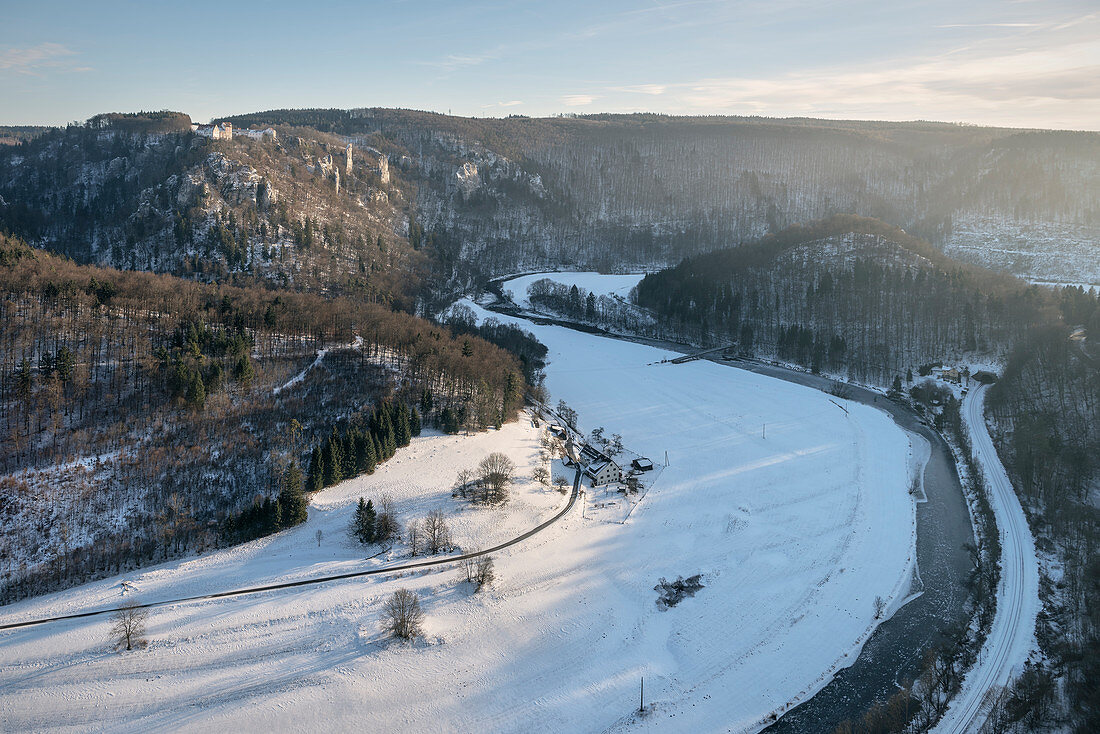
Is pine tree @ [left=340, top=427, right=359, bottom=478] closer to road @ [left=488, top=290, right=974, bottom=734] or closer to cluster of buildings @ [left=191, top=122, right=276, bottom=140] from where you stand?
road @ [left=488, top=290, right=974, bottom=734]

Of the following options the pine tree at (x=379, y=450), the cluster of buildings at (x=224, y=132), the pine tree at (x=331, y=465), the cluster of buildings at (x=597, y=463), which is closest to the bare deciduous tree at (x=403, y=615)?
the pine tree at (x=331, y=465)

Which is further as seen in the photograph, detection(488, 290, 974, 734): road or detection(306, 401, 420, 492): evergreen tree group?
detection(306, 401, 420, 492): evergreen tree group

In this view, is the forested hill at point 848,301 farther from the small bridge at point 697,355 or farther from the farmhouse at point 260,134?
the farmhouse at point 260,134

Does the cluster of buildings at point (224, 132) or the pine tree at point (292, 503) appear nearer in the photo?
the pine tree at point (292, 503)

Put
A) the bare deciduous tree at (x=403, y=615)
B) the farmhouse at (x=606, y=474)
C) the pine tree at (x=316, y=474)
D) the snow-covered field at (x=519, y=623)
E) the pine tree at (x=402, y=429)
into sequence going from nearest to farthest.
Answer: the snow-covered field at (x=519, y=623)
the bare deciduous tree at (x=403, y=615)
the pine tree at (x=316, y=474)
the farmhouse at (x=606, y=474)
the pine tree at (x=402, y=429)

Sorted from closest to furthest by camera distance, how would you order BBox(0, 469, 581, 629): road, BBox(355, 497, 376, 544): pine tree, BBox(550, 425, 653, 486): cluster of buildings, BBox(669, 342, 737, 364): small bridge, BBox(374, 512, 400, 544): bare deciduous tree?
BBox(0, 469, 581, 629): road → BBox(355, 497, 376, 544): pine tree → BBox(374, 512, 400, 544): bare deciduous tree → BBox(550, 425, 653, 486): cluster of buildings → BBox(669, 342, 737, 364): small bridge

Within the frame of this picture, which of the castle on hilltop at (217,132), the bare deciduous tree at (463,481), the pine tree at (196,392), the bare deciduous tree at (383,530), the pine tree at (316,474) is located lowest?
the bare deciduous tree at (383,530)

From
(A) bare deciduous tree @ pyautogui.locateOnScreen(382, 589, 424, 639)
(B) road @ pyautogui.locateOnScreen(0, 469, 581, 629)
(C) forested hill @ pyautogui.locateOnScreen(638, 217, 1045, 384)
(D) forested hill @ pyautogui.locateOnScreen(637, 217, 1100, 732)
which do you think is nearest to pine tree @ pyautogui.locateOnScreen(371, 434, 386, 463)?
(B) road @ pyautogui.locateOnScreen(0, 469, 581, 629)
